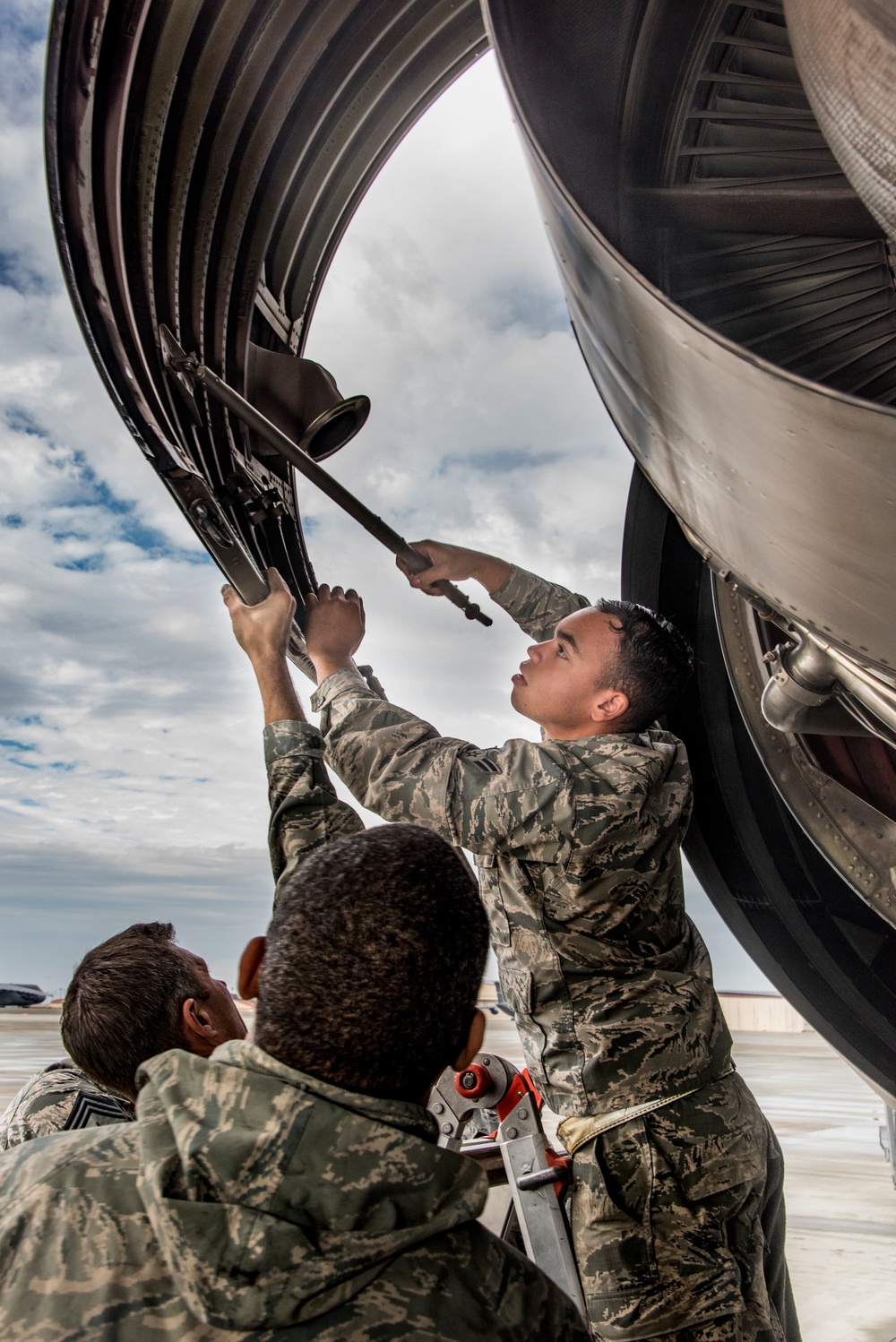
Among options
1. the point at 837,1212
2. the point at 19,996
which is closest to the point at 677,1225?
the point at 837,1212

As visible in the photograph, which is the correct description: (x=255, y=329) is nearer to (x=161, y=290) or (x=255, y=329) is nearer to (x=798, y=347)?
(x=161, y=290)

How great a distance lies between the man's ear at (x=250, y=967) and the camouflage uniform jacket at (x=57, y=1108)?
856 mm

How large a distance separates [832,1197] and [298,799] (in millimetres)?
4307

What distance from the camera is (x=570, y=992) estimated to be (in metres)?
1.88

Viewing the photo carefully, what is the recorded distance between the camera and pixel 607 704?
2.13m

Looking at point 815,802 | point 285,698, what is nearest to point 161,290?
point 285,698

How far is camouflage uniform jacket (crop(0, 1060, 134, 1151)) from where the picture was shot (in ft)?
5.61

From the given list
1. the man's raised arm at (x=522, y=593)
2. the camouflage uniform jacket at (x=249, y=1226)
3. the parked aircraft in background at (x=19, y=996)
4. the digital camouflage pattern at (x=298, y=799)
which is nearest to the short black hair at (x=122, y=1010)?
the digital camouflage pattern at (x=298, y=799)

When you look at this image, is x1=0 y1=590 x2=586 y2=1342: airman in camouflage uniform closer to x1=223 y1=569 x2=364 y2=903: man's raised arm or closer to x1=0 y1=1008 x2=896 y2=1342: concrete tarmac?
x1=223 y1=569 x2=364 y2=903: man's raised arm

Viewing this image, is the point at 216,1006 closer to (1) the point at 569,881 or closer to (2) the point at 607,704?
(1) the point at 569,881

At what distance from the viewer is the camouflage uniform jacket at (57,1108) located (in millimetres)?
1709

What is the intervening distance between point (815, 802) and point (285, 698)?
4.24 feet

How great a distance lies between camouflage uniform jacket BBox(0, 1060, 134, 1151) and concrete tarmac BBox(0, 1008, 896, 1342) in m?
1.05

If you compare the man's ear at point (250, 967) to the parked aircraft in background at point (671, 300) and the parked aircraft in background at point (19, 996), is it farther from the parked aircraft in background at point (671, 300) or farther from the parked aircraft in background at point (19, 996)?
the parked aircraft in background at point (19, 996)
